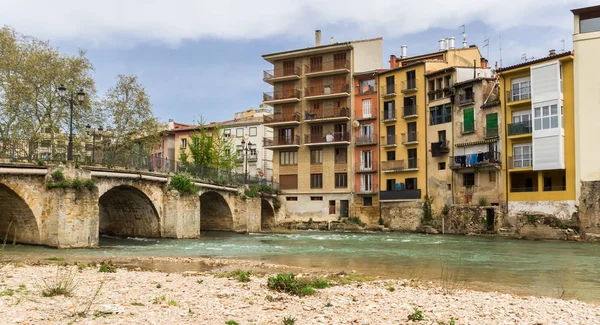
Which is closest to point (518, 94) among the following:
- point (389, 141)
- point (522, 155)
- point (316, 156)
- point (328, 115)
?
point (522, 155)

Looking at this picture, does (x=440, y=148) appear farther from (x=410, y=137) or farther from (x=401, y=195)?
(x=401, y=195)

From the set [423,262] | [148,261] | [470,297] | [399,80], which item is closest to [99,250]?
[148,261]

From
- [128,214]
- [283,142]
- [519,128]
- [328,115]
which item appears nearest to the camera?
[128,214]

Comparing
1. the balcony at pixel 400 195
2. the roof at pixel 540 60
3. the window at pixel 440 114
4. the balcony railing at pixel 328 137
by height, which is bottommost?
the balcony at pixel 400 195

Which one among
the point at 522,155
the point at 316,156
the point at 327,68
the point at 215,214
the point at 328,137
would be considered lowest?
the point at 215,214

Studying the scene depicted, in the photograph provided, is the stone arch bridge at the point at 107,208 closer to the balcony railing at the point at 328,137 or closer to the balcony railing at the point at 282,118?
the balcony railing at the point at 328,137

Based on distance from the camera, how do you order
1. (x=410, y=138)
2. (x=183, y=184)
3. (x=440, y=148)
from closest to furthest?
(x=183, y=184)
(x=440, y=148)
(x=410, y=138)

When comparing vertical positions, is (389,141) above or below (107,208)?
above

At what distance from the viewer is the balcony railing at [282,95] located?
66812 mm

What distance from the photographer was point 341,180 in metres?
63.6

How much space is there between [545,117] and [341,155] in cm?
2588

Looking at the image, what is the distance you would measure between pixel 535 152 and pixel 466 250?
18257mm

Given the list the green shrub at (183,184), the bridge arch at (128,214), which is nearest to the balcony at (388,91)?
the green shrub at (183,184)

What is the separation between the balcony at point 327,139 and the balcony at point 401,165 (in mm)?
5917
